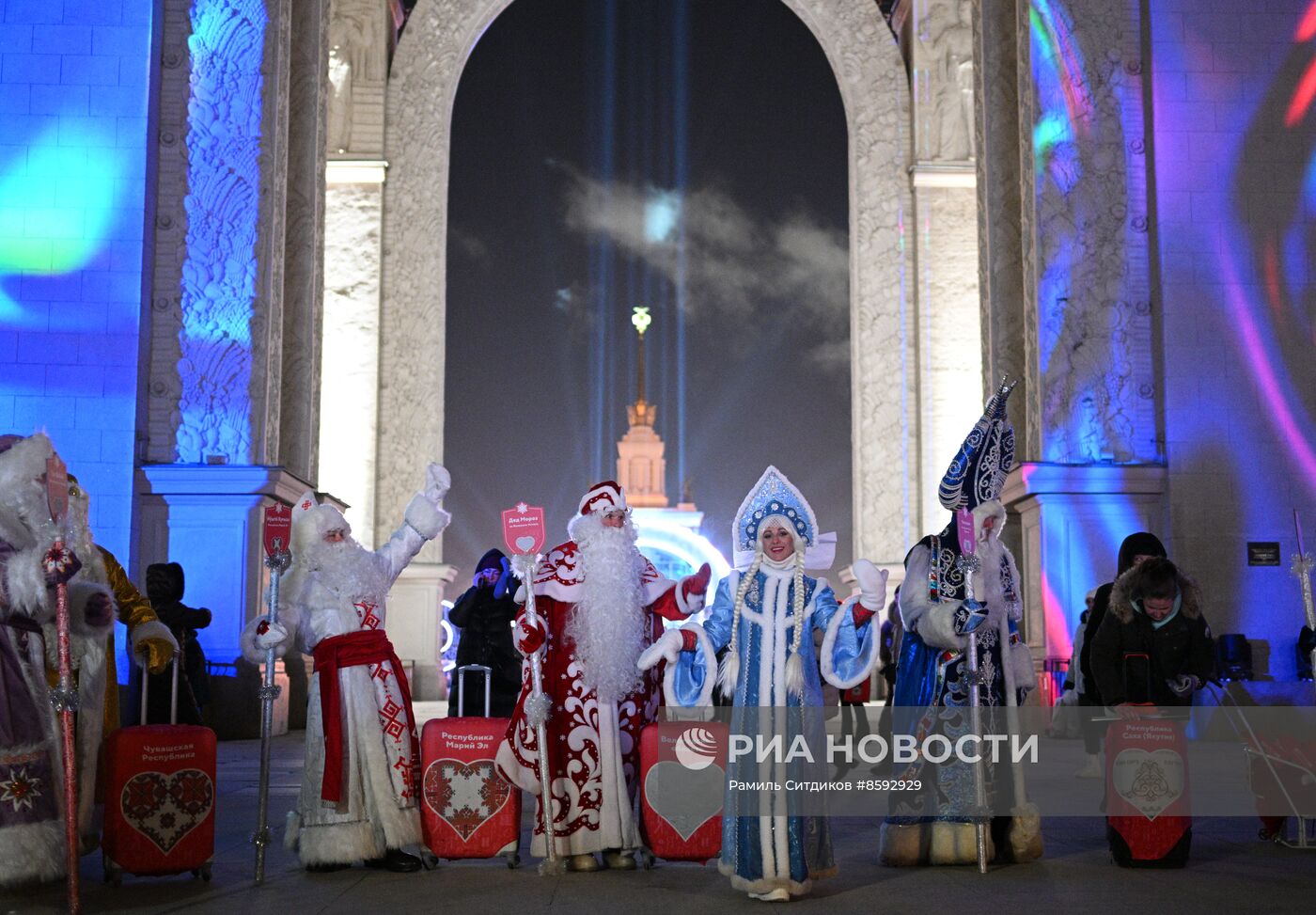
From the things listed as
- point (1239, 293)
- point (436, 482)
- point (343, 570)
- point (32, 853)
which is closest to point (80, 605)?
point (32, 853)

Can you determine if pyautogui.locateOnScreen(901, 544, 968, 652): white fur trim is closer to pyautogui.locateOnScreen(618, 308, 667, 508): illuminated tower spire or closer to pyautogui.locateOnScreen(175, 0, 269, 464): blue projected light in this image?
pyautogui.locateOnScreen(175, 0, 269, 464): blue projected light

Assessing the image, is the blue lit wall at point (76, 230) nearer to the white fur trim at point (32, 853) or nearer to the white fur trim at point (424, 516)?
the white fur trim at point (424, 516)

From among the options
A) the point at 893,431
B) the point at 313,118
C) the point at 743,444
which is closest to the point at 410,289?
the point at 313,118

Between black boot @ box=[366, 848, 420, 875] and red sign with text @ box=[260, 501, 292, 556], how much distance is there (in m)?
1.37

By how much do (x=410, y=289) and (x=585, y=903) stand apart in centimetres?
1614

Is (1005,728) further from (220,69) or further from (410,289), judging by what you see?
(410,289)

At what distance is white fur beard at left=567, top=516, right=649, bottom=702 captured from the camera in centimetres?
601

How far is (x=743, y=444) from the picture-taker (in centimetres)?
2998

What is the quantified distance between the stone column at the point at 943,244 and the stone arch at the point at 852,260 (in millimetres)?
332

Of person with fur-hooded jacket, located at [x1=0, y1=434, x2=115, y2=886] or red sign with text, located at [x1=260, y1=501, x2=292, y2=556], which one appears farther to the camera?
red sign with text, located at [x1=260, y1=501, x2=292, y2=556]

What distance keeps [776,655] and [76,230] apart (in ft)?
27.5

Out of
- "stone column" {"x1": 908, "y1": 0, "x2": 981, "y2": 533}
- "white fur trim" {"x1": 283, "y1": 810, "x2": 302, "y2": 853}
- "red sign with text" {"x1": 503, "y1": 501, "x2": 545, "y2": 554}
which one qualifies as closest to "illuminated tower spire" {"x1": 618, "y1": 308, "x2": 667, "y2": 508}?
"stone column" {"x1": 908, "y1": 0, "x2": 981, "y2": 533}

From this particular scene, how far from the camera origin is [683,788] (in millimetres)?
5957

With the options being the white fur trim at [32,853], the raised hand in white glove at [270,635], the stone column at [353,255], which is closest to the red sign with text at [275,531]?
the raised hand in white glove at [270,635]
